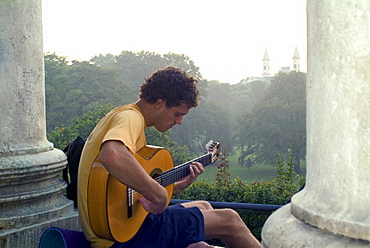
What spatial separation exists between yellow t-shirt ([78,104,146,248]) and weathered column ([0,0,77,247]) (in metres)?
0.84

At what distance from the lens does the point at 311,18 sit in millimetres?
1594

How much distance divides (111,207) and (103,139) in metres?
0.41

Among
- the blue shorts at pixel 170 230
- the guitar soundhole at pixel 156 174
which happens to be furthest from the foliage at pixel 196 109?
the blue shorts at pixel 170 230

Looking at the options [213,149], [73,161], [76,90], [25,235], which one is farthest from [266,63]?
[25,235]

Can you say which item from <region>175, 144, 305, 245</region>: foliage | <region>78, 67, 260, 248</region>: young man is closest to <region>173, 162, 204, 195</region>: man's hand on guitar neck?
<region>78, 67, 260, 248</region>: young man

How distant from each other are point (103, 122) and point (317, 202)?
172 centimetres

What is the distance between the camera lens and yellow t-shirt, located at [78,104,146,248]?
2.73 m

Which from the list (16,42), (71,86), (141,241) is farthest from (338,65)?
(71,86)

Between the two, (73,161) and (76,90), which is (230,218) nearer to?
(73,161)

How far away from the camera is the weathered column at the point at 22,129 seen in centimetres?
349

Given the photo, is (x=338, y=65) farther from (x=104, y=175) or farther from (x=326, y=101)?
(x=104, y=175)

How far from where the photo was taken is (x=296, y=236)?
1.51 meters

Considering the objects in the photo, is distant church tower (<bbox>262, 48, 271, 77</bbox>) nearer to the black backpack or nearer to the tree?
the tree

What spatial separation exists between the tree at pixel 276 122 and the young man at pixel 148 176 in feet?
115
